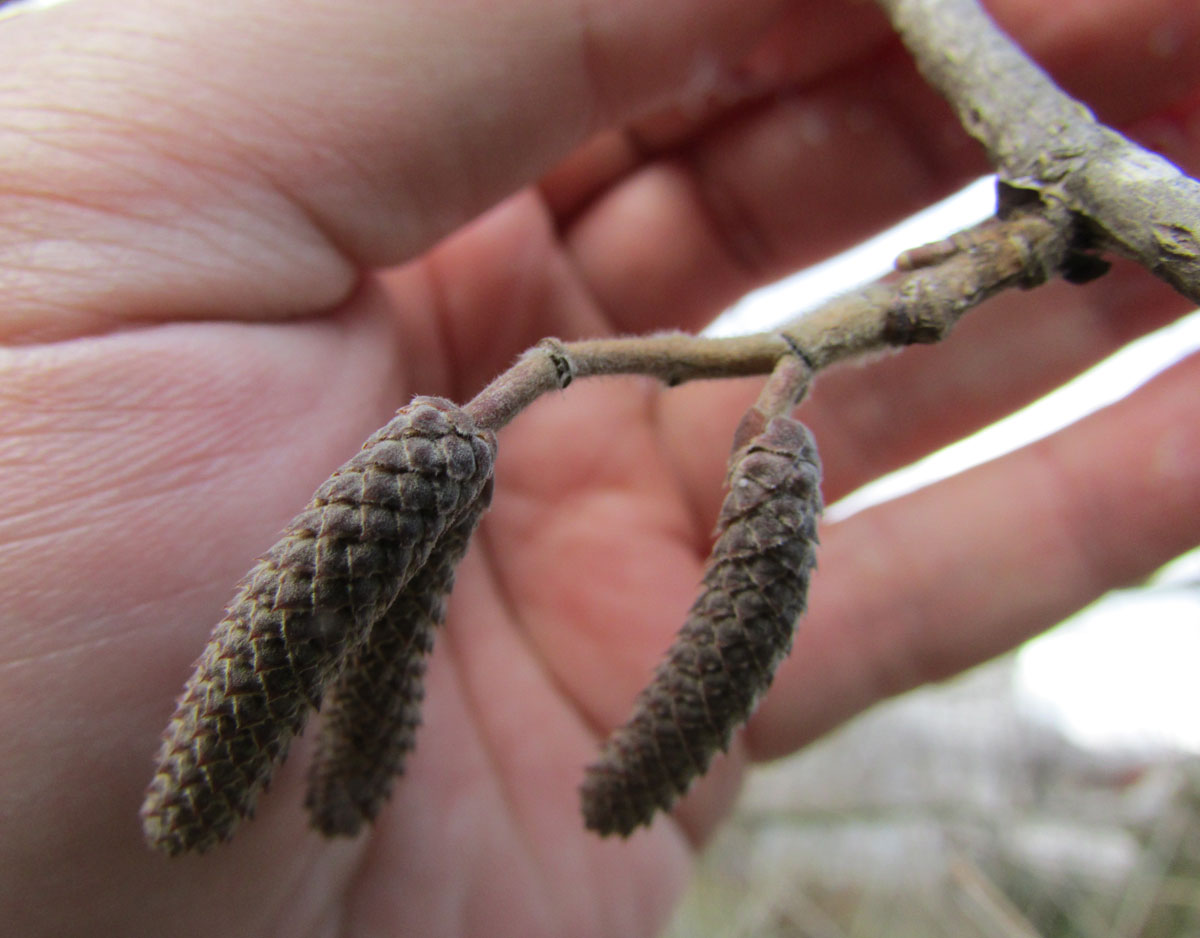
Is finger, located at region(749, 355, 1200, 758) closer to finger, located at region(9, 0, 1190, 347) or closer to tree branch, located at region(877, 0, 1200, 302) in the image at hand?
tree branch, located at region(877, 0, 1200, 302)

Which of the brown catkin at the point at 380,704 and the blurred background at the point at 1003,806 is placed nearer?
the brown catkin at the point at 380,704

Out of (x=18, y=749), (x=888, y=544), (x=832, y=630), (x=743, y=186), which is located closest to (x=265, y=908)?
(x=18, y=749)

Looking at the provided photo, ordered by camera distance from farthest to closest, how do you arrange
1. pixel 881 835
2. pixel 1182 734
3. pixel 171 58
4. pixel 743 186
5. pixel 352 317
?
pixel 881 835 < pixel 1182 734 < pixel 743 186 < pixel 352 317 < pixel 171 58

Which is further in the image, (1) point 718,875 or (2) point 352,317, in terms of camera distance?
(1) point 718,875

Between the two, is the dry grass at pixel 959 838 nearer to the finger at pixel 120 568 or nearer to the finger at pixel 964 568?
the finger at pixel 964 568

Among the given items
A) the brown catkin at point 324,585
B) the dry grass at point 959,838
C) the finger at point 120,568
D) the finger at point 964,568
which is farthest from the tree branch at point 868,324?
the dry grass at point 959,838

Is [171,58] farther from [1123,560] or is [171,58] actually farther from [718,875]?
[718,875]

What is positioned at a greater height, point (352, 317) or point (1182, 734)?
point (352, 317)
